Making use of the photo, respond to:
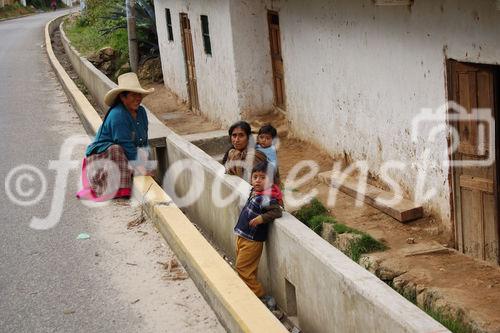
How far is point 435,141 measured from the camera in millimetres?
8586

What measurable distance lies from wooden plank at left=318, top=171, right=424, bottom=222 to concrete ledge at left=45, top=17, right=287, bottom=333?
251 cm

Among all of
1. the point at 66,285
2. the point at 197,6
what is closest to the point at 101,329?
the point at 66,285

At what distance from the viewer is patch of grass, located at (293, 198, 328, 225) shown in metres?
9.46

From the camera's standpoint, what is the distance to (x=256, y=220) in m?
6.47

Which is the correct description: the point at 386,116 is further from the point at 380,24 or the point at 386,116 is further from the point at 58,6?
the point at 58,6

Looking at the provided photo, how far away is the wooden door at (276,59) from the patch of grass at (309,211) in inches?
172

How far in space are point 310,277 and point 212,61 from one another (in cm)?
1027

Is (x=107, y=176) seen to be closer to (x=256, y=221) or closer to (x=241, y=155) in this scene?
(x=241, y=155)

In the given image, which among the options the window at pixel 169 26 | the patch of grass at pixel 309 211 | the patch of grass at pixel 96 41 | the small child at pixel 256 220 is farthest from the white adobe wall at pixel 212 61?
the small child at pixel 256 220

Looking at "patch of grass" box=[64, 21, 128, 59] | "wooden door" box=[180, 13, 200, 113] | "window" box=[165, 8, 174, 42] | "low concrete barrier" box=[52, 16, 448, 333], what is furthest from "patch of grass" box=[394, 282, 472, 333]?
"patch of grass" box=[64, 21, 128, 59]

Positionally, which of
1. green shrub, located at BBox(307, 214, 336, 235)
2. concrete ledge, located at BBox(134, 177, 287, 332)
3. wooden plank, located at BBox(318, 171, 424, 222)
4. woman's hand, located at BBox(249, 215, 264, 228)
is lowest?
green shrub, located at BBox(307, 214, 336, 235)

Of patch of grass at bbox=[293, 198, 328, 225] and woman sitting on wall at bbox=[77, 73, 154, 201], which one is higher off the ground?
woman sitting on wall at bbox=[77, 73, 154, 201]

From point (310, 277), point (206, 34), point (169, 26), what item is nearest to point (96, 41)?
point (169, 26)

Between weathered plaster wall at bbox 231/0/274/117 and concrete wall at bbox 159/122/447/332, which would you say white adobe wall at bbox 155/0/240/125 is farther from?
concrete wall at bbox 159/122/447/332
